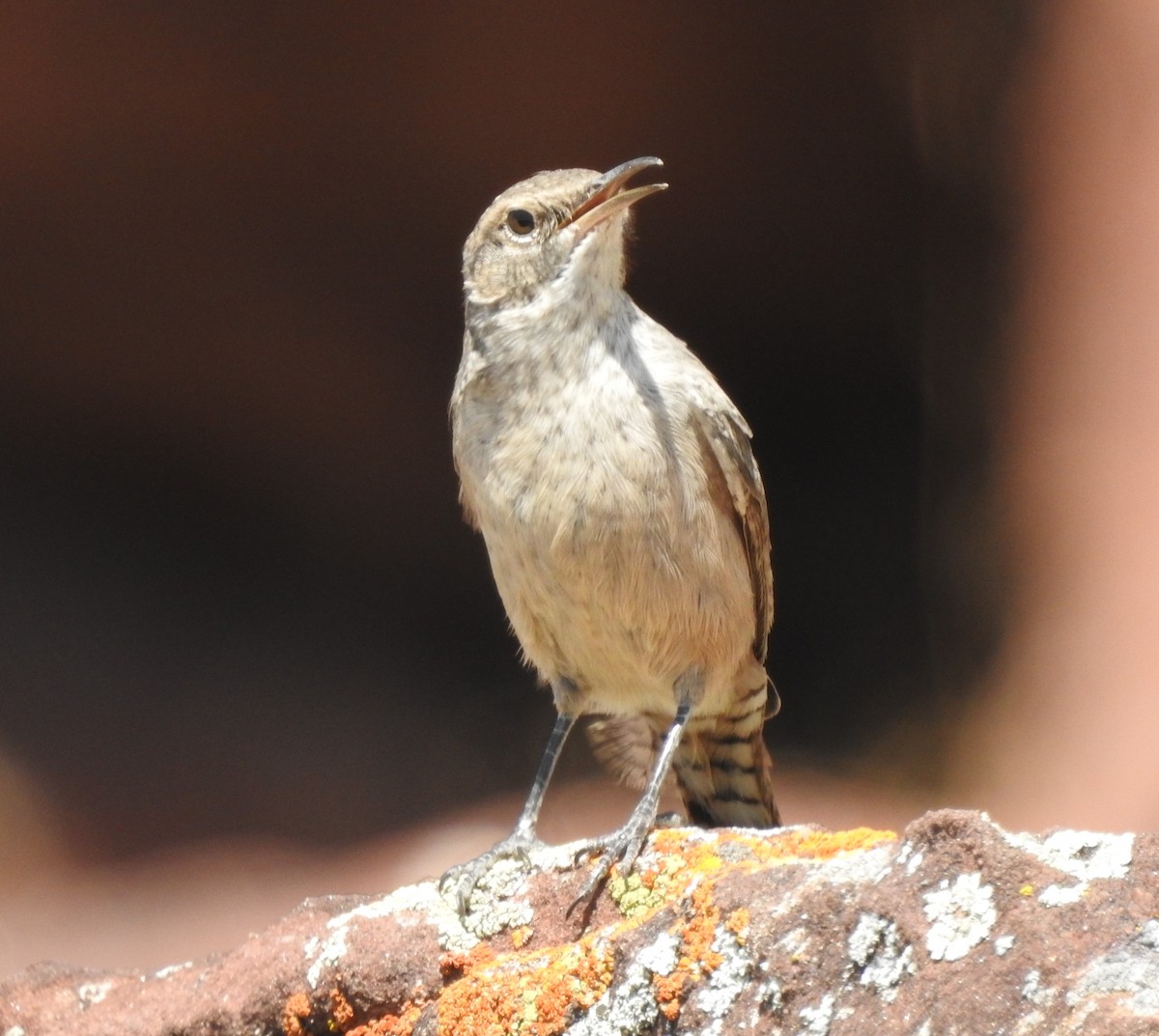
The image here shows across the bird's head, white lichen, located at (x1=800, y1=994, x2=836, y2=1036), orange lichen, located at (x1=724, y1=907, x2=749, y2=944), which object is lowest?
white lichen, located at (x1=800, y1=994, x2=836, y2=1036)

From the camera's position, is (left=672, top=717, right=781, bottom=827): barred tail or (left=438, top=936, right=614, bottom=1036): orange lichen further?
(left=672, top=717, right=781, bottom=827): barred tail

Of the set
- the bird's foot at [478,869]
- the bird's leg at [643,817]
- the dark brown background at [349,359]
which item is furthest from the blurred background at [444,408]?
the bird's foot at [478,869]

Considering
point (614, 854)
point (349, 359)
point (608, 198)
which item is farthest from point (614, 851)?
point (349, 359)

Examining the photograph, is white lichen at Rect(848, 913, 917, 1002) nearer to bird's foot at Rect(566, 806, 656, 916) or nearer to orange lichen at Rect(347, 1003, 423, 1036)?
bird's foot at Rect(566, 806, 656, 916)

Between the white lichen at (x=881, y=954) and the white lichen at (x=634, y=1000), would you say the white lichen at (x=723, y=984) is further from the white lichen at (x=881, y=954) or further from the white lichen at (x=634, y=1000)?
the white lichen at (x=881, y=954)

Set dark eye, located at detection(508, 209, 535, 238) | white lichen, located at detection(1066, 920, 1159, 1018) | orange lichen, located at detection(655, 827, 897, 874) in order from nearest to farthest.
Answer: white lichen, located at detection(1066, 920, 1159, 1018) → orange lichen, located at detection(655, 827, 897, 874) → dark eye, located at detection(508, 209, 535, 238)

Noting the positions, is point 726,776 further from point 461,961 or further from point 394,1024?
point 394,1024

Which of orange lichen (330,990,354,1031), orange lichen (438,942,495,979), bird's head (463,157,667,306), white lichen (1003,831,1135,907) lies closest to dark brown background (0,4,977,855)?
bird's head (463,157,667,306)
